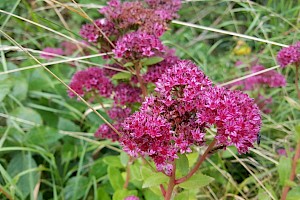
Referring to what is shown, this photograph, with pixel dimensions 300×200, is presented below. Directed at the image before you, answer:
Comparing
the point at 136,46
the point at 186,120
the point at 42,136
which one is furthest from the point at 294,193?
the point at 42,136

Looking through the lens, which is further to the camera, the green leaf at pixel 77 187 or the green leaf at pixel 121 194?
the green leaf at pixel 77 187

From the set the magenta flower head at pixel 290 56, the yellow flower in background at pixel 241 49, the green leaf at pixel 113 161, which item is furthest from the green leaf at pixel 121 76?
the yellow flower in background at pixel 241 49

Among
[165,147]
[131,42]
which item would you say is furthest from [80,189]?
[165,147]

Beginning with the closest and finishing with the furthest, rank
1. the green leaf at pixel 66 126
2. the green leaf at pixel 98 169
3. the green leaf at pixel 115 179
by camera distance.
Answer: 1. the green leaf at pixel 115 179
2. the green leaf at pixel 98 169
3. the green leaf at pixel 66 126

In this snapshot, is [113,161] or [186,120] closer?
[186,120]

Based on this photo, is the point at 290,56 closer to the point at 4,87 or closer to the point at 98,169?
the point at 98,169

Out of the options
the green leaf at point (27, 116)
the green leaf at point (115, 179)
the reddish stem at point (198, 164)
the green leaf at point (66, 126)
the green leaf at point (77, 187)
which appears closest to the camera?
the reddish stem at point (198, 164)

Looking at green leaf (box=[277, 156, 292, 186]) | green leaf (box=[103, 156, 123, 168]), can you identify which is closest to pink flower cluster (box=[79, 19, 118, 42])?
green leaf (box=[103, 156, 123, 168])

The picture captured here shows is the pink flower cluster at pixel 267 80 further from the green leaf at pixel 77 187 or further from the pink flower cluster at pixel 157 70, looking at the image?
the green leaf at pixel 77 187
